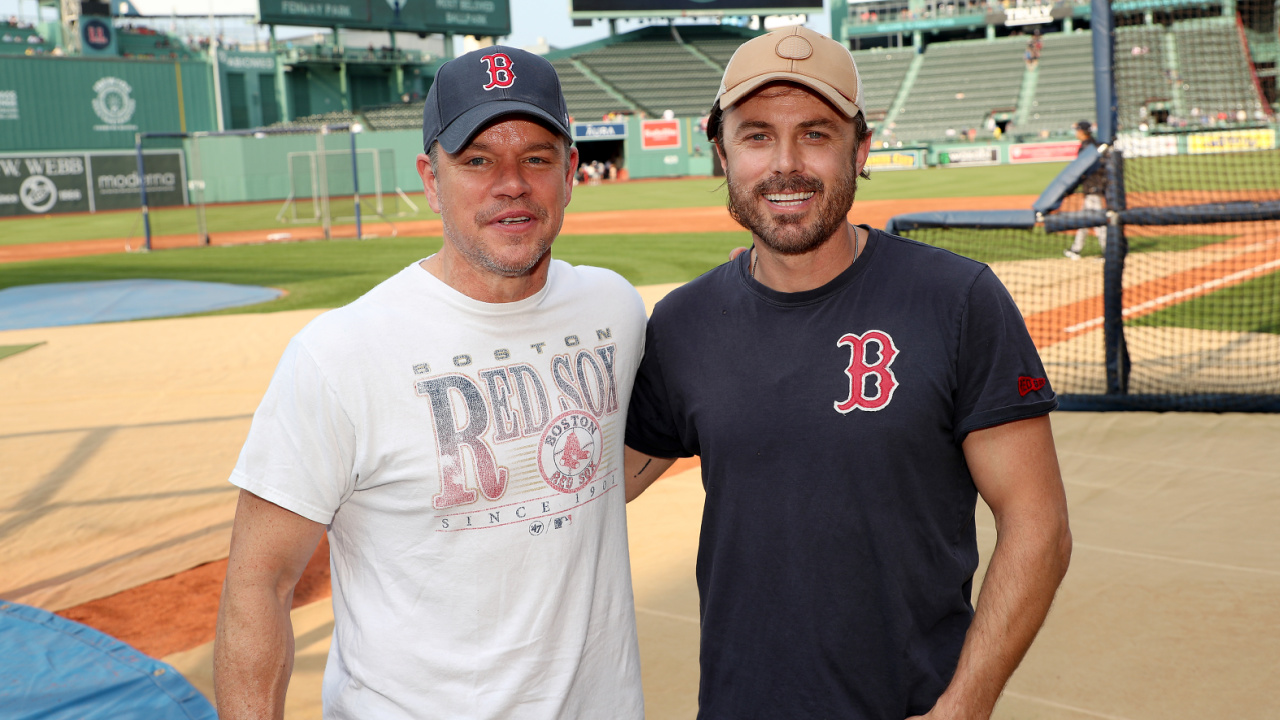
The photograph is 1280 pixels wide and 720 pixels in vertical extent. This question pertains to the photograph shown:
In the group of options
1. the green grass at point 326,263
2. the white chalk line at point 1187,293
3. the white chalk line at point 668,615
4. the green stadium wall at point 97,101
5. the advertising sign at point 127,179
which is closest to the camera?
the white chalk line at point 668,615

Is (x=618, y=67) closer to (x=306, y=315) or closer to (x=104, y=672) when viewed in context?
(x=306, y=315)

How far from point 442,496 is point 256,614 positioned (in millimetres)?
439

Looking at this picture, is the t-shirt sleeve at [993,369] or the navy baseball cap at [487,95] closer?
the t-shirt sleeve at [993,369]

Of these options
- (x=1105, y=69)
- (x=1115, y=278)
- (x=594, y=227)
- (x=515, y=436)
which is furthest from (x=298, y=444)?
(x=594, y=227)

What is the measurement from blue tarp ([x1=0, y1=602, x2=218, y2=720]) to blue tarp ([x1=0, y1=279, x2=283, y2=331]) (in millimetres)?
11652

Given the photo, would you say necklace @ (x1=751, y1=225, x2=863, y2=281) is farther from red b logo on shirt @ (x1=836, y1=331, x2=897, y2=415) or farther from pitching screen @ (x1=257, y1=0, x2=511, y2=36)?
pitching screen @ (x1=257, y1=0, x2=511, y2=36)

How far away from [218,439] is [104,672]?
4330 millimetres

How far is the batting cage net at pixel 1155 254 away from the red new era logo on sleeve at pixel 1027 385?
603 cm

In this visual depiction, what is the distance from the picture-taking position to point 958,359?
2.09 metres

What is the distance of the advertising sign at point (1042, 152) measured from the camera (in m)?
46.9

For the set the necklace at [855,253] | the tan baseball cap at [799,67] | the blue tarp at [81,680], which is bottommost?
the blue tarp at [81,680]

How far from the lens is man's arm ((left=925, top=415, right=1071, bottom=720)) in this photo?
2.00 meters

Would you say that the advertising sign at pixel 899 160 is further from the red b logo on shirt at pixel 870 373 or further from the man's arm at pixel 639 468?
the red b logo on shirt at pixel 870 373

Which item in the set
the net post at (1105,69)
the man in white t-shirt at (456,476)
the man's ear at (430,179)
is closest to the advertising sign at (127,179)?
the net post at (1105,69)
